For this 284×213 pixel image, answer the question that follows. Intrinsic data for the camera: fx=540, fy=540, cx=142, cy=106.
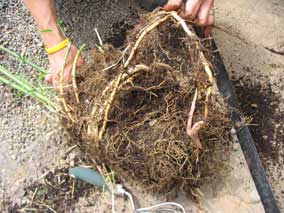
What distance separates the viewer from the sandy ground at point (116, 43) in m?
1.69

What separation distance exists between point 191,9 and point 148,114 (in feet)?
1.15

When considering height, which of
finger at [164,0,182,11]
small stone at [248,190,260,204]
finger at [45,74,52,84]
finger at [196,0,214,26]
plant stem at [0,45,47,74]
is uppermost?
finger at [164,0,182,11]

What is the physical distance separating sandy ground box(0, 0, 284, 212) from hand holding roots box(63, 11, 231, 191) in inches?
7.7

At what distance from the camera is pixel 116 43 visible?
2.00 metres

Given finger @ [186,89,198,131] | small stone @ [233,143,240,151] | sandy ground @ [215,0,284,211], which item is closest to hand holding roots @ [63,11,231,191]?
finger @ [186,89,198,131]

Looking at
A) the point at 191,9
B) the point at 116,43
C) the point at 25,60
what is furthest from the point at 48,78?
the point at 191,9

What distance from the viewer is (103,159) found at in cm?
154

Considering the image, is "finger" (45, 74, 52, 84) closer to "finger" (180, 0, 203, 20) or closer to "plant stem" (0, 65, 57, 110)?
"plant stem" (0, 65, 57, 110)

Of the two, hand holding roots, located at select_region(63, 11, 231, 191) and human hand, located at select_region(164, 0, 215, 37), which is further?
human hand, located at select_region(164, 0, 215, 37)

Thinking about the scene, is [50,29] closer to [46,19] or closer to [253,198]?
[46,19]

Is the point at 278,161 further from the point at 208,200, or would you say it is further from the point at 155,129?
the point at 155,129

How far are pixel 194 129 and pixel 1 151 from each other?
2.11 ft

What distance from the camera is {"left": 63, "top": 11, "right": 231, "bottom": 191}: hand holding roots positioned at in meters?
1.47

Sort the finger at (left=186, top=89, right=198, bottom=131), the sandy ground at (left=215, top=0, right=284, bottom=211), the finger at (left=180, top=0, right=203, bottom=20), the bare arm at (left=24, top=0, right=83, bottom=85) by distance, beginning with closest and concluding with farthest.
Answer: the finger at (left=186, top=89, right=198, bottom=131), the finger at (left=180, top=0, right=203, bottom=20), the bare arm at (left=24, top=0, right=83, bottom=85), the sandy ground at (left=215, top=0, right=284, bottom=211)
